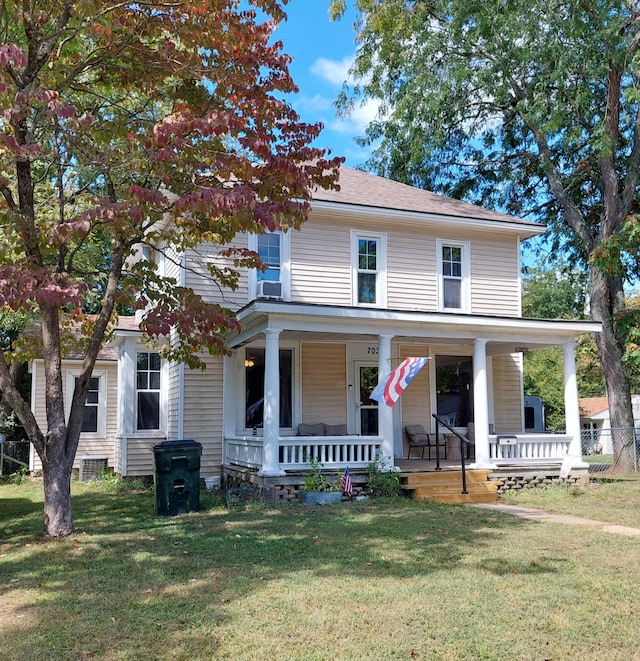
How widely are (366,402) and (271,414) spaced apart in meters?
3.99

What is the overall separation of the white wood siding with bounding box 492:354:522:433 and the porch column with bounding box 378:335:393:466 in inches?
181

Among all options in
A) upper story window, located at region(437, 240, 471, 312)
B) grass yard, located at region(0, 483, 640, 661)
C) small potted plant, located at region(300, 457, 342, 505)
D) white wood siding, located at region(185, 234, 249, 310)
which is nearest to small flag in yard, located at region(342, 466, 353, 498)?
small potted plant, located at region(300, 457, 342, 505)

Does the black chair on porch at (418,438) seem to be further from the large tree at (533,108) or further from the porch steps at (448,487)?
the large tree at (533,108)

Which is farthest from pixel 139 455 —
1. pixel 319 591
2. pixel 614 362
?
pixel 614 362

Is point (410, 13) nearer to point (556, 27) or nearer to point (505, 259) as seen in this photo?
point (556, 27)

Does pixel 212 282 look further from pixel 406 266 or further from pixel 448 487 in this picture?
pixel 448 487

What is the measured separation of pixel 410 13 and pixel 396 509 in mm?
14781

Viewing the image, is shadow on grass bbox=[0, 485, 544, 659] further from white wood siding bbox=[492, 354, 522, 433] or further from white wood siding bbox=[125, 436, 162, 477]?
white wood siding bbox=[492, 354, 522, 433]

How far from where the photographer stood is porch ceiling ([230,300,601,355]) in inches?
459

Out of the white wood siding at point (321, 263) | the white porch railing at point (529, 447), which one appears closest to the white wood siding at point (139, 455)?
the white wood siding at point (321, 263)

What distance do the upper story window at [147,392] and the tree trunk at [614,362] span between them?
11530mm

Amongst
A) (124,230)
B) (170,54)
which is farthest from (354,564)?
(170,54)

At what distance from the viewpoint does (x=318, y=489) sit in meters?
11.4

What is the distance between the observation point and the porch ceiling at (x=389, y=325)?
11.6 meters
